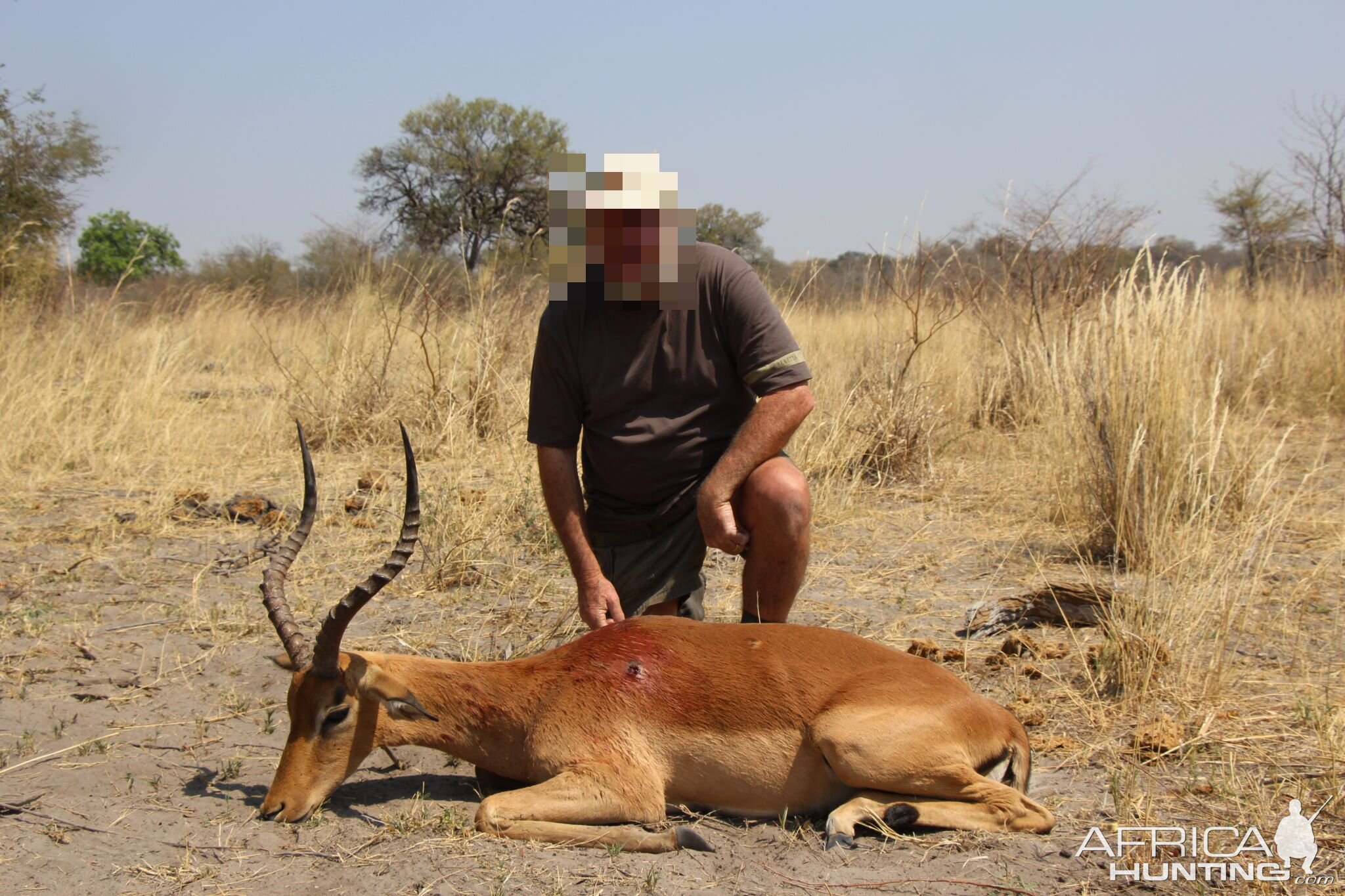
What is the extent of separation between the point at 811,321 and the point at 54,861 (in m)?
8.99

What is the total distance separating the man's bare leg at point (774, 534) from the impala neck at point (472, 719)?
1023mm

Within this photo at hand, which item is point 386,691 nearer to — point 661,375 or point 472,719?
point 472,719

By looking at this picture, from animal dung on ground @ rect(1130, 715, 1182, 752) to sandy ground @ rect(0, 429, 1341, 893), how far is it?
9 cm

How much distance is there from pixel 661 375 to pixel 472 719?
1415 mm

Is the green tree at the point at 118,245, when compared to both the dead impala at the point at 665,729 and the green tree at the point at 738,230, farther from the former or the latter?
the dead impala at the point at 665,729

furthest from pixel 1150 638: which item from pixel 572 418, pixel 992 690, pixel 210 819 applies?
pixel 210 819

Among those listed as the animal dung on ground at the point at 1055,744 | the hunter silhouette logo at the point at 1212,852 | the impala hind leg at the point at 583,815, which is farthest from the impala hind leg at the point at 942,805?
the animal dung on ground at the point at 1055,744

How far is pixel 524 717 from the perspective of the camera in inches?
134

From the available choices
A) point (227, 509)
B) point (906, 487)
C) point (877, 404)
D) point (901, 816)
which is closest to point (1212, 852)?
point (901, 816)

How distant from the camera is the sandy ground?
2.89 meters

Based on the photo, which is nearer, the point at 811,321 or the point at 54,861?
the point at 54,861

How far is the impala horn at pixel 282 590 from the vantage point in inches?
132

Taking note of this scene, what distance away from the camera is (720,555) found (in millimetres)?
6160

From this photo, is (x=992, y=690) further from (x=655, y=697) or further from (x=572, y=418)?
(x=572, y=418)
